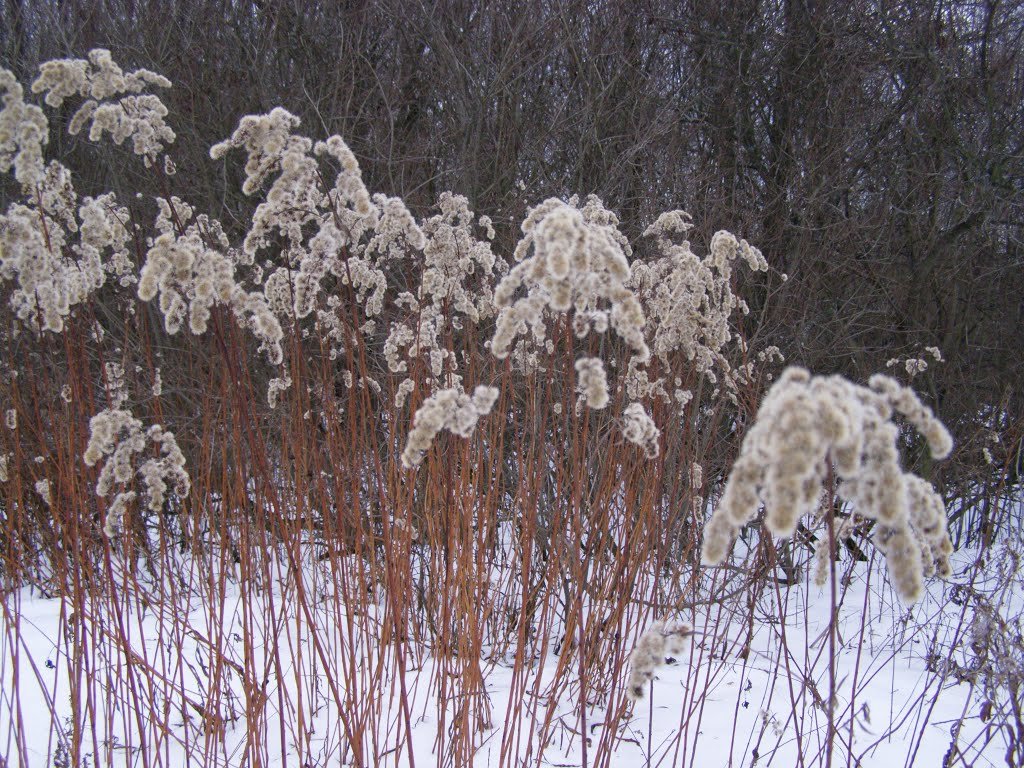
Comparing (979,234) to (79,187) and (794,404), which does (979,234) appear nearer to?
(794,404)

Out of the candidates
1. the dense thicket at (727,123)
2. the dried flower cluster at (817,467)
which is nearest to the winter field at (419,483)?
the dried flower cluster at (817,467)

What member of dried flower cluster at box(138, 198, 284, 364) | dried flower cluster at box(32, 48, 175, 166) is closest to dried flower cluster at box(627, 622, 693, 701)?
dried flower cluster at box(138, 198, 284, 364)

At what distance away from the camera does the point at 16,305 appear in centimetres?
194

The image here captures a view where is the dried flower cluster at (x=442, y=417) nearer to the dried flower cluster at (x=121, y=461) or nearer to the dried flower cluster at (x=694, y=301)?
the dried flower cluster at (x=121, y=461)

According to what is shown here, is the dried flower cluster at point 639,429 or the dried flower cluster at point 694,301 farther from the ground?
the dried flower cluster at point 694,301

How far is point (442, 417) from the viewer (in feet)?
3.99

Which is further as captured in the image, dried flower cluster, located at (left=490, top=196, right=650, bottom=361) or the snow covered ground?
the snow covered ground

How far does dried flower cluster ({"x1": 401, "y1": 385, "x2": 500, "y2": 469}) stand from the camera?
3.93ft

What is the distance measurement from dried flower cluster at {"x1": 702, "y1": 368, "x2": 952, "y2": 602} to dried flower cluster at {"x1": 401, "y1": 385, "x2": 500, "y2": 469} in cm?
53

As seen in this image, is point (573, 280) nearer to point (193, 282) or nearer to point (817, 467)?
point (817, 467)

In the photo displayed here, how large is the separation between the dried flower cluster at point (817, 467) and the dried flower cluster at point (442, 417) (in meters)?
0.53

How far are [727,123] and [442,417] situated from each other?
5765 mm

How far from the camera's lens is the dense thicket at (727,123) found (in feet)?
18.1

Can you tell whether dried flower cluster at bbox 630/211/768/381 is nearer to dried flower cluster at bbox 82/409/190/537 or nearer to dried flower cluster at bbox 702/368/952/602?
dried flower cluster at bbox 702/368/952/602
